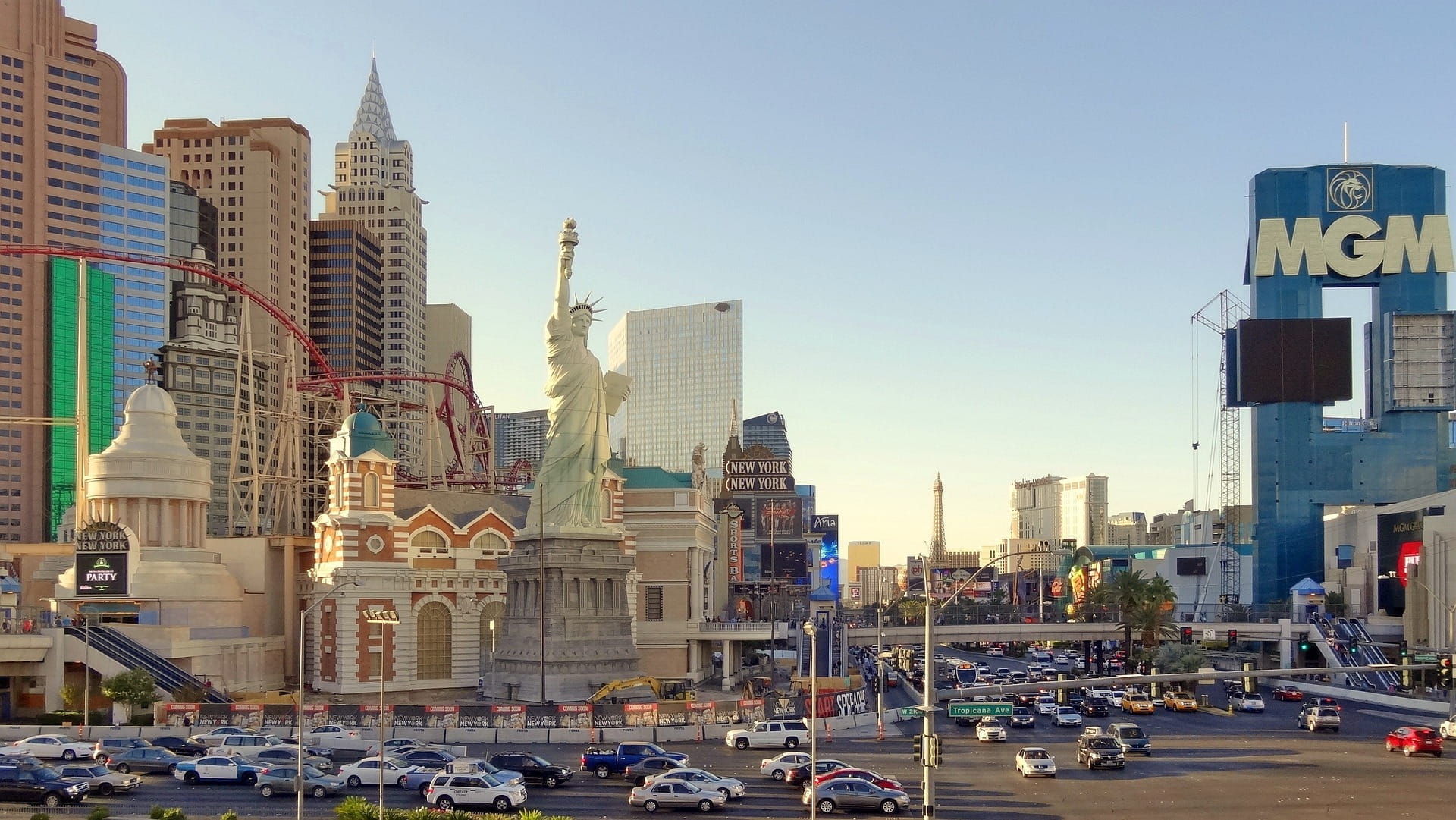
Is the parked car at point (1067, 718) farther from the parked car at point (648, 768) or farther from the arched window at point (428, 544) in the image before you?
the arched window at point (428, 544)

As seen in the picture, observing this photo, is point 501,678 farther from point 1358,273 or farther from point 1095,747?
point 1358,273

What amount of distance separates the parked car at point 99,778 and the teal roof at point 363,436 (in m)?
39.5

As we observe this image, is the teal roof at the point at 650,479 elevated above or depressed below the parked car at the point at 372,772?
above

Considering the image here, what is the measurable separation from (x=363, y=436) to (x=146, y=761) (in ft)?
119

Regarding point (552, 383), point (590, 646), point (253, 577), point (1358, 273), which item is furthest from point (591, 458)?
point (1358, 273)

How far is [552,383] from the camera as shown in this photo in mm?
83312

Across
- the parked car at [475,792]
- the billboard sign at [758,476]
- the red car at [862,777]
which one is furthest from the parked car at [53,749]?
the billboard sign at [758,476]

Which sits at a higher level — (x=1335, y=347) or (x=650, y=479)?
(x=1335, y=347)

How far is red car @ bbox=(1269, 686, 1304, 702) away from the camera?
9075cm

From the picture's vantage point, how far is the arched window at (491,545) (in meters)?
89.0

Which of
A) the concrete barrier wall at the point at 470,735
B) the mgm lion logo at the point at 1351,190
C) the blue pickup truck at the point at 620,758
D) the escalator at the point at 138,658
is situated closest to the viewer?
the blue pickup truck at the point at 620,758

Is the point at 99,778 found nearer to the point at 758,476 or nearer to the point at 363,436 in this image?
the point at 363,436

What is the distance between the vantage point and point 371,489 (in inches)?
3361

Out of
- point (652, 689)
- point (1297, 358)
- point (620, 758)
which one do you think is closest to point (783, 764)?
point (620, 758)
